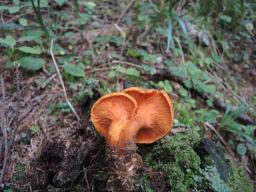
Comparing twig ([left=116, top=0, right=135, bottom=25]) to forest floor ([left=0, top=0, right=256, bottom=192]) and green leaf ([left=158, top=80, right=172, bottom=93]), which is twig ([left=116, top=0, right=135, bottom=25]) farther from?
green leaf ([left=158, top=80, right=172, bottom=93])

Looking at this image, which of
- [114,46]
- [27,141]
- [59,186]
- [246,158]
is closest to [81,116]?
[27,141]

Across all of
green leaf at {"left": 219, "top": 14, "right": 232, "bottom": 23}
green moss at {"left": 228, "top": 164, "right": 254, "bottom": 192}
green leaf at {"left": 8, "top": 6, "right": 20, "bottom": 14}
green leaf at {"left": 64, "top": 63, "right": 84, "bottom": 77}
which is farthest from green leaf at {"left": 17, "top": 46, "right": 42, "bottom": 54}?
green leaf at {"left": 219, "top": 14, "right": 232, "bottom": 23}

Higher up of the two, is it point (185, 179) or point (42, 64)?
point (185, 179)

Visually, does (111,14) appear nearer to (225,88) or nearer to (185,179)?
(225,88)

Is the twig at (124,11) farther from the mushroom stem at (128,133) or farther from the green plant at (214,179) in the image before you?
the green plant at (214,179)

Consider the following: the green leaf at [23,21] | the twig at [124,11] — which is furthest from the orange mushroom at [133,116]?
the twig at [124,11]

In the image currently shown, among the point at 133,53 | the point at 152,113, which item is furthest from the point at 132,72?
the point at 152,113

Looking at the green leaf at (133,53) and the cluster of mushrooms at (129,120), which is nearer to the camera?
the cluster of mushrooms at (129,120)
